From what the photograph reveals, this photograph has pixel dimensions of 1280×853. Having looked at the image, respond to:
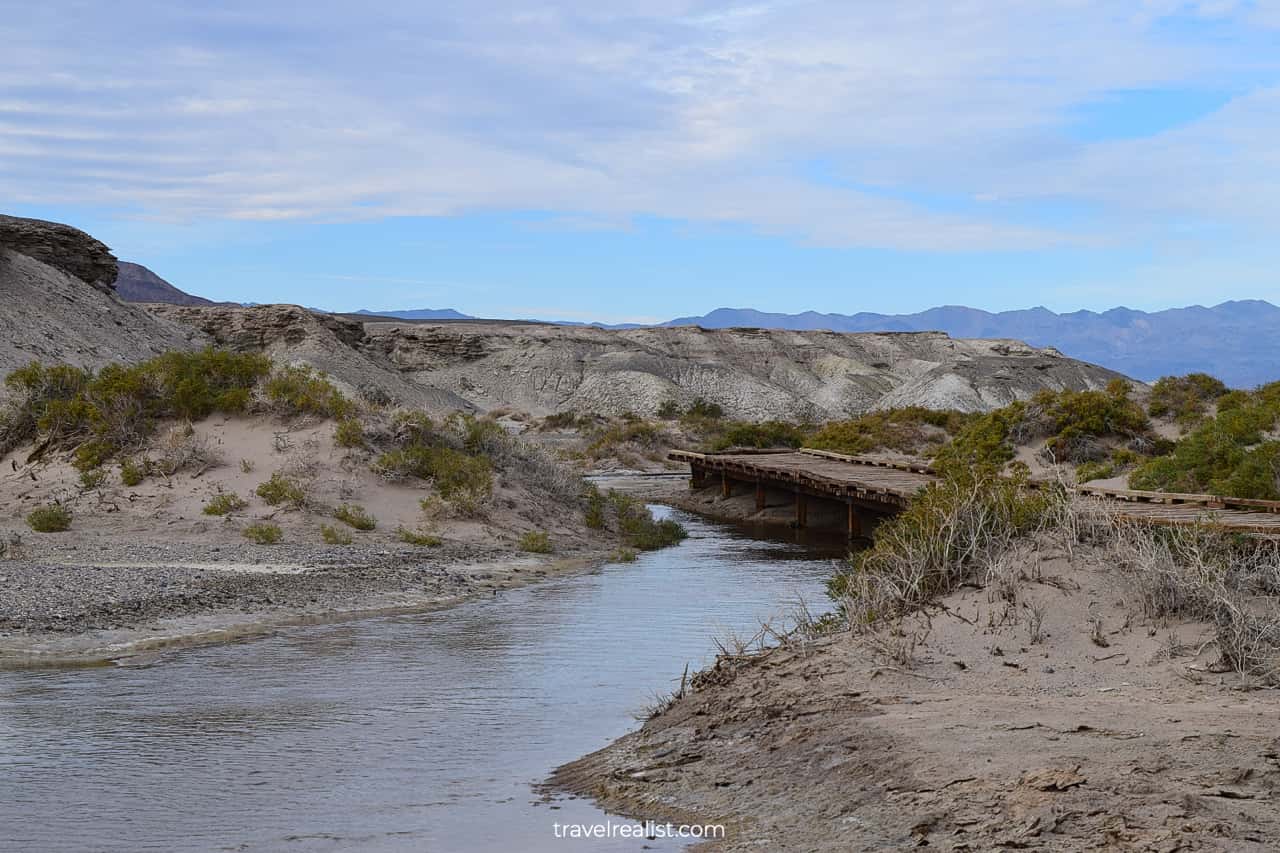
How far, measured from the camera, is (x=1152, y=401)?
105 ft

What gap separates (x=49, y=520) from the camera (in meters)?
20.6

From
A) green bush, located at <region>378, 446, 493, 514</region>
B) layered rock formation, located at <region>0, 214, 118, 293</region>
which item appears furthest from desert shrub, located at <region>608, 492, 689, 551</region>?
layered rock formation, located at <region>0, 214, 118, 293</region>

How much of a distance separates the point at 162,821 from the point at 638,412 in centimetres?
6808

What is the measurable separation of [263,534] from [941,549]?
1248 centimetres

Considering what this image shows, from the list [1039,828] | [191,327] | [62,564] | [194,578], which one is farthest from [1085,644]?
[191,327]

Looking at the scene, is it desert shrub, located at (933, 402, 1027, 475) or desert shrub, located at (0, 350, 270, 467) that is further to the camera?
desert shrub, located at (933, 402, 1027, 475)

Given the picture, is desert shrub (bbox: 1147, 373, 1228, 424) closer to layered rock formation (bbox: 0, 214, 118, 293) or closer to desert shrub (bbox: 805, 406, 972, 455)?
desert shrub (bbox: 805, 406, 972, 455)

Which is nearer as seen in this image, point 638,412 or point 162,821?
point 162,821

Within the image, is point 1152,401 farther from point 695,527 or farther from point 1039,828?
point 1039,828

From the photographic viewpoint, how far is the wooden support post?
84.4ft

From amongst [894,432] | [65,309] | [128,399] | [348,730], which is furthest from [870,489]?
[65,309]

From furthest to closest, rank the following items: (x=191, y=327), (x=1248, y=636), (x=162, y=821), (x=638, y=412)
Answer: (x=638, y=412)
(x=191, y=327)
(x=1248, y=636)
(x=162, y=821)

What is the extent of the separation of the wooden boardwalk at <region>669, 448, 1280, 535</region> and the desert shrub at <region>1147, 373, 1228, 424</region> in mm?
6385

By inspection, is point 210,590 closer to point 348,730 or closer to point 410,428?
point 348,730
